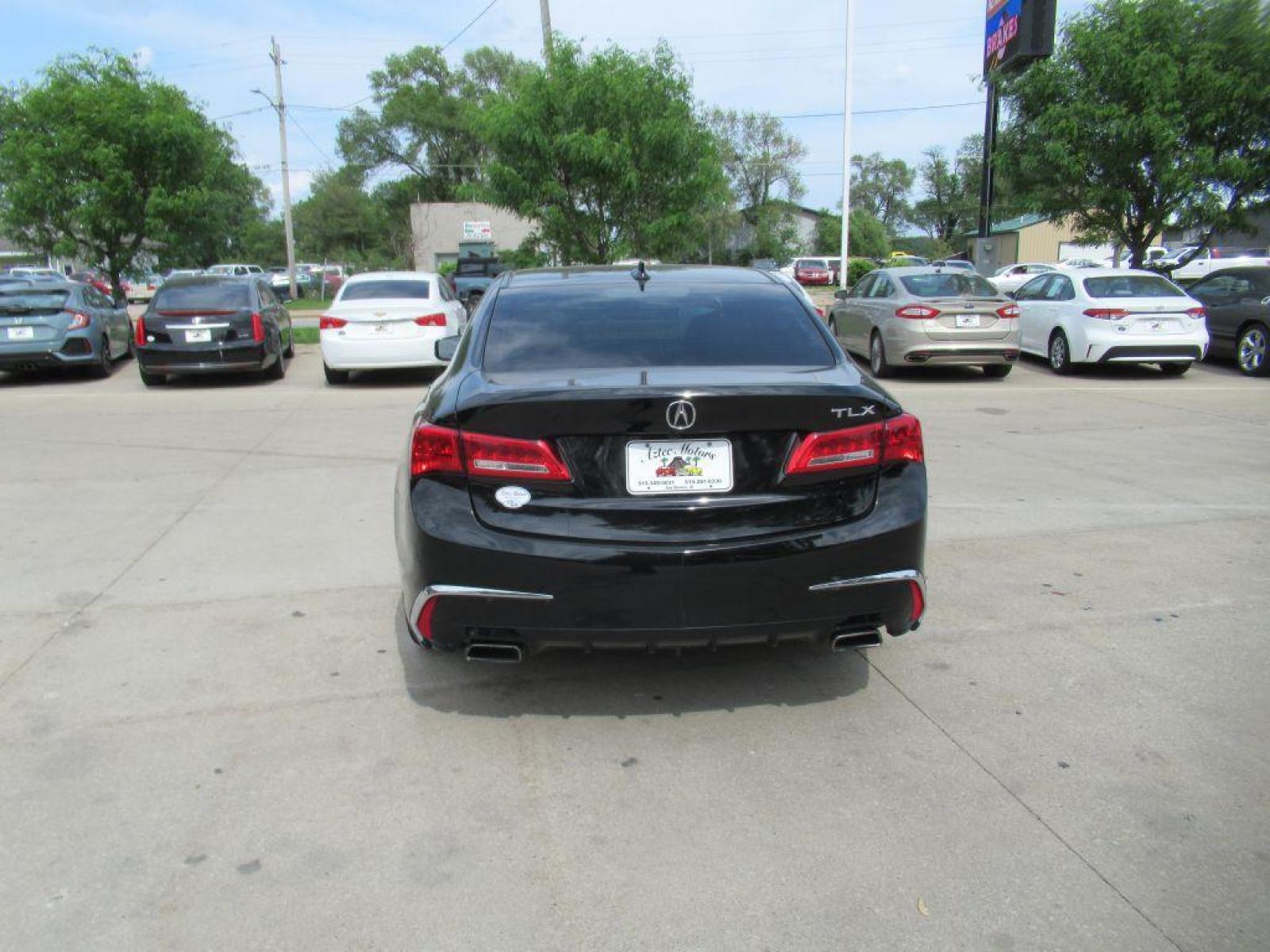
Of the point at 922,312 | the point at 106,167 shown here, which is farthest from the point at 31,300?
the point at 922,312

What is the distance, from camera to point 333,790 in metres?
3.34

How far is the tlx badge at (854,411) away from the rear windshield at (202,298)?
12195 millimetres

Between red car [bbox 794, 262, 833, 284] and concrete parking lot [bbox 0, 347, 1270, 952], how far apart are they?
Answer: 4352 centimetres

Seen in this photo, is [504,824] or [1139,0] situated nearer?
[504,824]

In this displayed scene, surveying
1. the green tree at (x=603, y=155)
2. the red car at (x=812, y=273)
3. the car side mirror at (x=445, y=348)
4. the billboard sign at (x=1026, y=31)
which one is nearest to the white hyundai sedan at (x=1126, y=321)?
the green tree at (x=603, y=155)

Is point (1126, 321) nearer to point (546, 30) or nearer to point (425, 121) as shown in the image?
point (546, 30)

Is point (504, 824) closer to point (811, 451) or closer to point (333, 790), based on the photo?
point (333, 790)

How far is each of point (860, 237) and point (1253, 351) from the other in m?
58.4

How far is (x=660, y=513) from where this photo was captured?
340 centimetres

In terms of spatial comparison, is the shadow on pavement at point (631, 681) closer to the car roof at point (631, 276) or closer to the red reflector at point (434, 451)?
the red reflector at point (434, 451)

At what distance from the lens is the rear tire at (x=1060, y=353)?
48.4 ft

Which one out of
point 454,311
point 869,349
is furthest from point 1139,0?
point 454,311

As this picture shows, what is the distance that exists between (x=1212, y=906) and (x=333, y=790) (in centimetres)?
255

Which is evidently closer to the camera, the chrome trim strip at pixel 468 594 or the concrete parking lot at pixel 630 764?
the concrete parking lot at pixel 630 764
